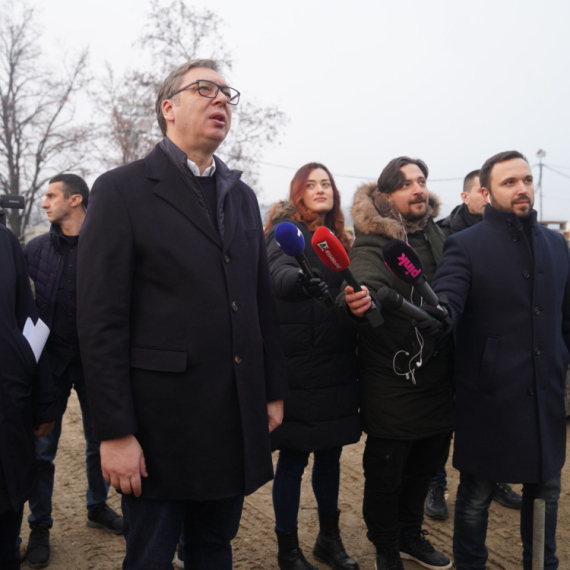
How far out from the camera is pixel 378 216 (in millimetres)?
3398

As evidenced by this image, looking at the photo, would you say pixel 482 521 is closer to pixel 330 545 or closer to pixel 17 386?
pixel 330 545

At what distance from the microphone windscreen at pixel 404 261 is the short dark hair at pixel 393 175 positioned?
1.09 metres

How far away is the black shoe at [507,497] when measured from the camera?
4363 mm

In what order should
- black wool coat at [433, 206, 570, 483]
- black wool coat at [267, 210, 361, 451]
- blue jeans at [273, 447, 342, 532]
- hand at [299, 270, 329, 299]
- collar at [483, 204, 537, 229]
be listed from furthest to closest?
blue jeans at [273, 447, 342, 532] < black wool coat at [267, 210, 361, 451] < collar at [483, 204, 537, 229] < black wool coat at [433, 206, 570, 483] < hand at [299, 270, 329, 299]

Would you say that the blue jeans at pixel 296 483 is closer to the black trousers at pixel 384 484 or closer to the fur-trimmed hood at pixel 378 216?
the black trousers at pixel 384 484

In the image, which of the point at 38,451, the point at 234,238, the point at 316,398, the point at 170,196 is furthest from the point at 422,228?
the point at 38,451

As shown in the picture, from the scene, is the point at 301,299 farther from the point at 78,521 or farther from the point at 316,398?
the point at 78,521

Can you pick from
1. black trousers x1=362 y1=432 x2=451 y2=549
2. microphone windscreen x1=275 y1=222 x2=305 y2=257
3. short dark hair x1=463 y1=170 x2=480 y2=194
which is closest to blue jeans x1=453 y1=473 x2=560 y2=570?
black trousers x1=362 y1=432 x2=451 y2=549

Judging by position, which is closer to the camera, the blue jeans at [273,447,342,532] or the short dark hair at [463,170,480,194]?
the blue jeans at [273,447,342,532]

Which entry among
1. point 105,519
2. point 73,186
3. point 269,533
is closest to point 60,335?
point 73,186

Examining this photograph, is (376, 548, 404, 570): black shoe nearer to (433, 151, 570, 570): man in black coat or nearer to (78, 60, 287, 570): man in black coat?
(433, 151, 570, 570): man in black coat

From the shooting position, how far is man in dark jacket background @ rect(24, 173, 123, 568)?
3.79 metres

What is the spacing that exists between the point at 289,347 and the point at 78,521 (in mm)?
2079

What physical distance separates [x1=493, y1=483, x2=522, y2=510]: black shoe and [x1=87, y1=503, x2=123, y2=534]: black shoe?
2.63 metres
